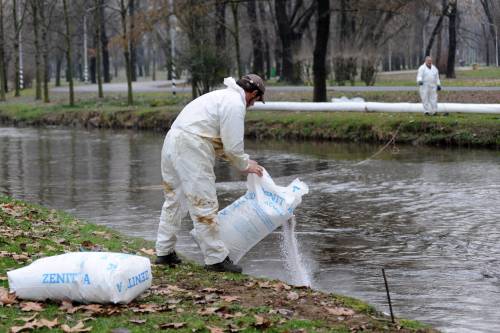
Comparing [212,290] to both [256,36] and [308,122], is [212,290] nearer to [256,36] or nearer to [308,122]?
[308,122]

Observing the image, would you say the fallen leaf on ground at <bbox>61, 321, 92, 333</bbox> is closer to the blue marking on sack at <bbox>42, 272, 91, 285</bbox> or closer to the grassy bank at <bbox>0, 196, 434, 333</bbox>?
the grassy bank at <bbox>0, 196, 434, 333</bbox>

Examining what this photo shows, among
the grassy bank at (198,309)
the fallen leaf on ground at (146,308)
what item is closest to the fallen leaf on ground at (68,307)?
the grassy bank at (198,309)

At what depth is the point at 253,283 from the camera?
845 cm

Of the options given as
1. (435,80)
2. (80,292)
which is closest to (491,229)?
(80,292)

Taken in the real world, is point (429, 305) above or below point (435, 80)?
below

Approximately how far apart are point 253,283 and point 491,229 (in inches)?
217

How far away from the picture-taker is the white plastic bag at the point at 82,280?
6936 mm

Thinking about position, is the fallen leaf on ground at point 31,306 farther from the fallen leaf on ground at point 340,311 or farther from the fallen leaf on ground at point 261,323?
the fallen leaf on ground at point 340,311

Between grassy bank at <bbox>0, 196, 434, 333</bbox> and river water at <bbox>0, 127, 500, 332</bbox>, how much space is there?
3.14ft

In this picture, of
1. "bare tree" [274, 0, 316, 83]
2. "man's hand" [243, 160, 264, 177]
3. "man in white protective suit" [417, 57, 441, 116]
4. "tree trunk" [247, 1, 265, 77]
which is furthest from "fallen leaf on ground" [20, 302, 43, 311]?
"tree trunk" [247, 1, 265, 77]

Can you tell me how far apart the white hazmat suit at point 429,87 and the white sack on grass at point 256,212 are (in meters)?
18.1

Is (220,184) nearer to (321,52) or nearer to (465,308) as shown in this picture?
(465,308)

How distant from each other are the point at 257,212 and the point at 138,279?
2.14 m

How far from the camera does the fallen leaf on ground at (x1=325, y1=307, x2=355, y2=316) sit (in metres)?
7.19
